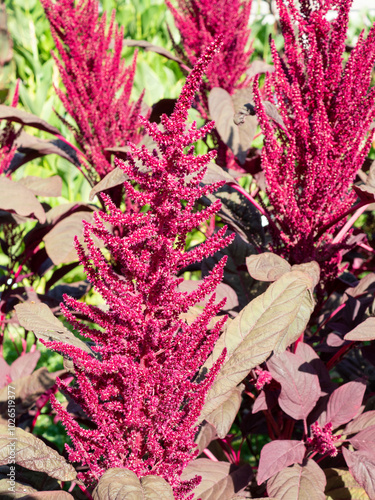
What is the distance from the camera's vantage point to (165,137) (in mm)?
724

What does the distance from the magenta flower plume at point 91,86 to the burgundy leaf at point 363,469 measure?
118 cm

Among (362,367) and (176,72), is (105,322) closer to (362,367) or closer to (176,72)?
(362,367)

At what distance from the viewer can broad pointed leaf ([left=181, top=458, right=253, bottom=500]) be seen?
3.61 feet

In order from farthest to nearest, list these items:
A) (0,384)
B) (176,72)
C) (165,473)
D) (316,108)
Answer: (176,72) → (0,384) → (316,108) → (165,473)

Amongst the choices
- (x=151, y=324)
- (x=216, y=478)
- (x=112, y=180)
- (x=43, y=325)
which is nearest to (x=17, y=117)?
(x=112, y=180)

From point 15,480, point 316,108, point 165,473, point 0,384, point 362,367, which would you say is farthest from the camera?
point 362,367

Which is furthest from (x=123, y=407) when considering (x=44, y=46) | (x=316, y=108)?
(x=44, y=46)

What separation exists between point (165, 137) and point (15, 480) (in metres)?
0.77

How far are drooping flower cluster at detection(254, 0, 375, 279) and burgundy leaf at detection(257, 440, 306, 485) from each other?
1.41 ft

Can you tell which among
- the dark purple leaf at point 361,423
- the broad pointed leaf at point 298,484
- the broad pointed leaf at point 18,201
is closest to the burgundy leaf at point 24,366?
the broad pointed leaf at point 18,201

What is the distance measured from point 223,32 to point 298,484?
6.29ft

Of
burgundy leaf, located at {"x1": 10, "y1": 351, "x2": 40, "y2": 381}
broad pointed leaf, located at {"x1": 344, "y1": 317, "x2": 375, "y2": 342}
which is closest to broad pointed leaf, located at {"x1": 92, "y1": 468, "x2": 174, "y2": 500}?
broad pointed leaf, located at {"x1": 344, "y1": 317, "x2": 375, "y2": 342}

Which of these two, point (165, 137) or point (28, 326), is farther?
point (28, 326)

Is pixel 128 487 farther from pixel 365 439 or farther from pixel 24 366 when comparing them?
pixel 24 366
